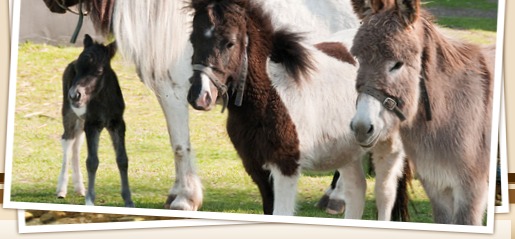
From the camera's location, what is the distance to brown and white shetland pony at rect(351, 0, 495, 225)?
4.26 metres

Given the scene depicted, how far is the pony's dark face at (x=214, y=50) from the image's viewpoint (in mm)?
4457

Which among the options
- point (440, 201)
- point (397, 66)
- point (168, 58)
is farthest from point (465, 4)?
point (168, 58)

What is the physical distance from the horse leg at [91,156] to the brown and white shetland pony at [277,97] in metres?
0.82

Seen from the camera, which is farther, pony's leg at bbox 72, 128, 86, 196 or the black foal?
pony's leg at bbox 72, 128, 86, 196

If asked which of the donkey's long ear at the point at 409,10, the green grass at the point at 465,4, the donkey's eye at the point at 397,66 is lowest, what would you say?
the donkey's eye at the point at 397,66

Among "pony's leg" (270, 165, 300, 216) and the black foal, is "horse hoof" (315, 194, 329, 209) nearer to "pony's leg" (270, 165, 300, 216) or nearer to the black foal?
"pony's leg" (270, 165, 300, 216)

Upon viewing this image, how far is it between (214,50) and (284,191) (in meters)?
0.76

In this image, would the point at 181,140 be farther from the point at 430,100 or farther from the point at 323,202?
the point at 430,100

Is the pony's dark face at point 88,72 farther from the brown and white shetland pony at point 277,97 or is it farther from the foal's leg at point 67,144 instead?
the brown and white shetland pony at point 277,97

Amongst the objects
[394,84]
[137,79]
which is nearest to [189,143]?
[137,79]

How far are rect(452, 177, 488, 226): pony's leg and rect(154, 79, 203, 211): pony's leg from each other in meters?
1.44

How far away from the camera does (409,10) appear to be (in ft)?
14.1

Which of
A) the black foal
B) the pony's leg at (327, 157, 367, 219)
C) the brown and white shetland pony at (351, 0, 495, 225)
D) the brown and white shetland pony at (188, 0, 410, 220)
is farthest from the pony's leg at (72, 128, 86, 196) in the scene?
the brown and white shetland pony at (351, 0, 495, 225)

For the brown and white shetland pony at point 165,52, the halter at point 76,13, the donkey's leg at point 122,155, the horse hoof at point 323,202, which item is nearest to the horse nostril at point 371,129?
the brown and white shetland pony at point 165,52
